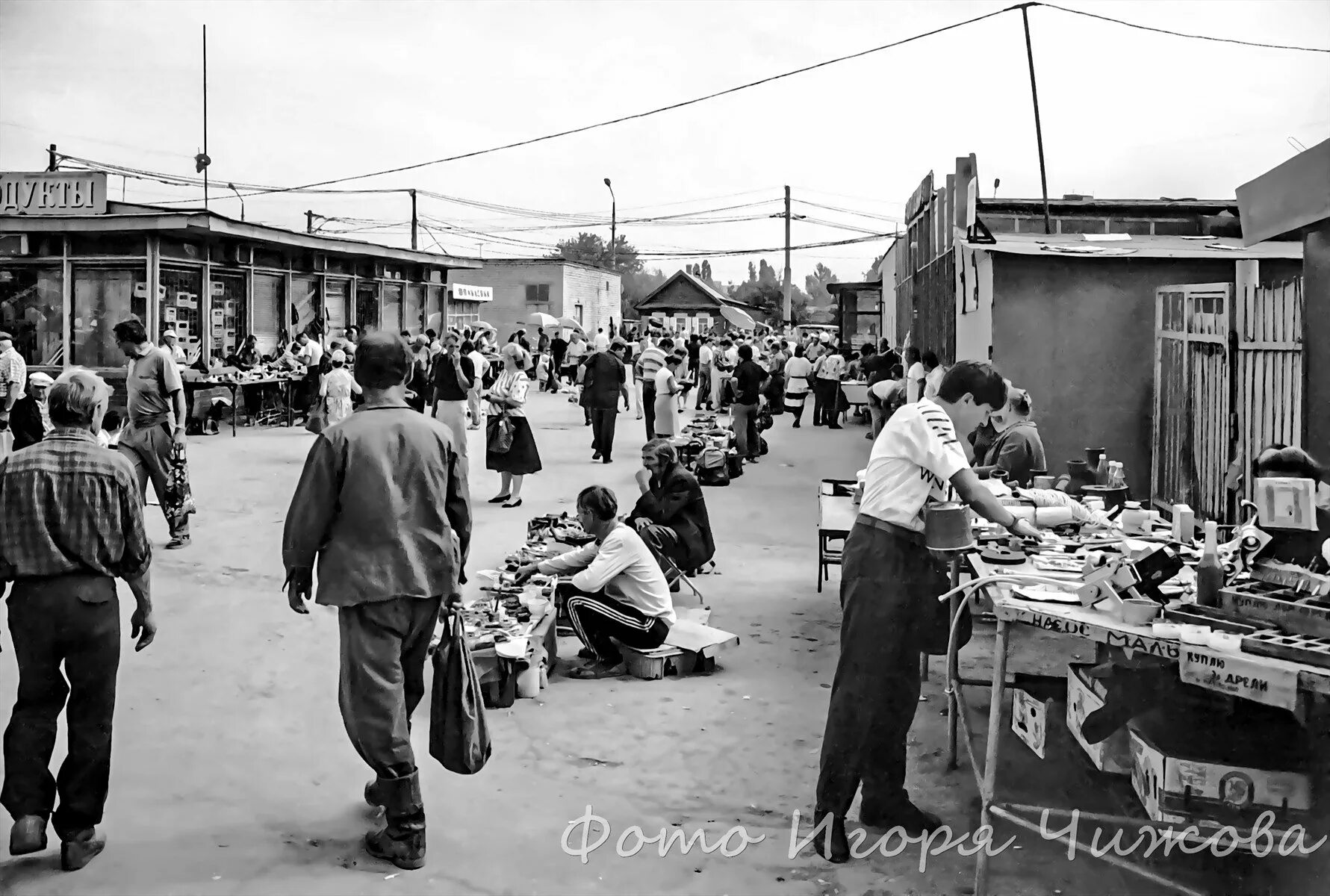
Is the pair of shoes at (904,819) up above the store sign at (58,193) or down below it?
below

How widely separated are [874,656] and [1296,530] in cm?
163

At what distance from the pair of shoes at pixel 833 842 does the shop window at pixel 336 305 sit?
25320mm

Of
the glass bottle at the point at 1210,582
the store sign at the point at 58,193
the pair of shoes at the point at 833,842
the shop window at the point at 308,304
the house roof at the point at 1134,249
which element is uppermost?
the store sign at the point at 58,193

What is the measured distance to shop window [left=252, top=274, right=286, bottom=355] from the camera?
24.9 meters

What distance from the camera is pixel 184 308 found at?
21922 millimetres

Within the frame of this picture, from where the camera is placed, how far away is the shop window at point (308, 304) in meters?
26.7

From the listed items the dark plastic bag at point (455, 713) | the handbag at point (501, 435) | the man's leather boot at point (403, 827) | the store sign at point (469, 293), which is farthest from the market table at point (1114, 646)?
the store sign at point (469, 293)

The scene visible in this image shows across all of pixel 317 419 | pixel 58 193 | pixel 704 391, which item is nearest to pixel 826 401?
pixel 704 391

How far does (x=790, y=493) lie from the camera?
14.4 m

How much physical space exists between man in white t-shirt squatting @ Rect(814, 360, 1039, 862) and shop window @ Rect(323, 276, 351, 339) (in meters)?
25.2

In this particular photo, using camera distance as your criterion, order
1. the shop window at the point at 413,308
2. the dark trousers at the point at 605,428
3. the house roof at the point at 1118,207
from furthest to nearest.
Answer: the shop window at the point at 413,308
the house roof at the point at 1118,207
the dark trousers at the point at 605,428

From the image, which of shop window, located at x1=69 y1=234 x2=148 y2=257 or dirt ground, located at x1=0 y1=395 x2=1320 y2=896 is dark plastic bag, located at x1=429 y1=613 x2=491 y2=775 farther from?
shop window, located at x1=69 y1=234 x2=148 y2=257

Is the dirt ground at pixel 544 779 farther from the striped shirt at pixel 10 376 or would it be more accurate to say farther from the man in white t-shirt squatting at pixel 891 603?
the striped shirt at pixel 10 376

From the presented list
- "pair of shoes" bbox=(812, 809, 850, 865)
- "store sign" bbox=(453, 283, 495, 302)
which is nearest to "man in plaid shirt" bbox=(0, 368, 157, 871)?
"pair of shoes" bbox=(812, 809, 850, 865)
